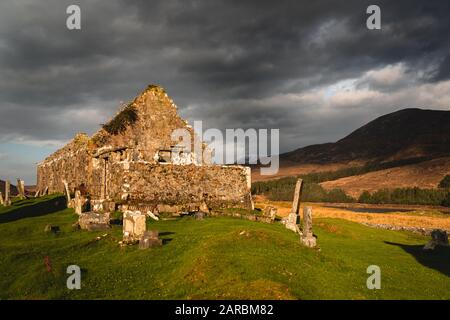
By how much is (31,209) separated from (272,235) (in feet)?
90.9

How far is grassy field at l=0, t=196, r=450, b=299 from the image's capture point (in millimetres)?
13836

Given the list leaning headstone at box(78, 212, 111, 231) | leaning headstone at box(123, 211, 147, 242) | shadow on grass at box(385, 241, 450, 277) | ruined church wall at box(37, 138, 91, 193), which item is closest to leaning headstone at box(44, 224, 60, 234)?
leaning headstone at box(78, 212, 111, 231)

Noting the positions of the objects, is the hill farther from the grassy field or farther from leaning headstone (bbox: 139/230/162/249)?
leaning headstone (bbox: 139/230/162/249)

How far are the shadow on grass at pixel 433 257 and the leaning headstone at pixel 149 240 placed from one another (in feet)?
50.0

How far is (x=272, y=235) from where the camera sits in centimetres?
2047

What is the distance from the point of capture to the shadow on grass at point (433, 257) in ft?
71.5

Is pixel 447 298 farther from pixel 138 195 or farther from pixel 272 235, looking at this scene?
pixel 138 195

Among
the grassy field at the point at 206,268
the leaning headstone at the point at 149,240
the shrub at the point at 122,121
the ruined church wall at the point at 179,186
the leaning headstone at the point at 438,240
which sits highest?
the shrub at the point at 122,121

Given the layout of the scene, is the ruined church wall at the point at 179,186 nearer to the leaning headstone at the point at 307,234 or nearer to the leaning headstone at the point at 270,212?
the leaning headstone at the point at 270,212

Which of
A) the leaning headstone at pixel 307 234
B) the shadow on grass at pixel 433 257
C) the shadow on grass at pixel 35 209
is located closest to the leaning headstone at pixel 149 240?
the leaning headstone at pixel 307 234

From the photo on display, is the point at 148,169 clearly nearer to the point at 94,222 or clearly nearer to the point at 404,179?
the point at 94,222

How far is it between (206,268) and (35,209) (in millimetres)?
28867

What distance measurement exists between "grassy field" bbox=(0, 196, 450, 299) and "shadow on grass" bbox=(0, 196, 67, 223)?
341 inches
